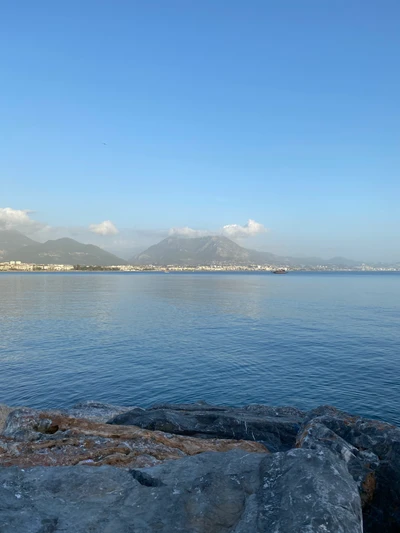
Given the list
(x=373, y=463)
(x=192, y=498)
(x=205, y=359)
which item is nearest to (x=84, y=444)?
(x=192, y=498)

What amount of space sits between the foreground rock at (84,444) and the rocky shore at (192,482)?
3cm

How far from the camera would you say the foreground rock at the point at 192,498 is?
702cm

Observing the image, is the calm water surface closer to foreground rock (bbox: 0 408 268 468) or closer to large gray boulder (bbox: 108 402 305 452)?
large gray boulder (bbox: 108 402 305 452)

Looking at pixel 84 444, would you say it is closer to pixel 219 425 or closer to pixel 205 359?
pixel 219 425

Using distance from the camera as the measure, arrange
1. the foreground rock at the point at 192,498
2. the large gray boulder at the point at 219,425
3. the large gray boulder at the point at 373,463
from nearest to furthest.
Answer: the foreground rock at the point at 192,498, the large gray boulder at the point at 373,463, the large gray boulder at the point at 219,425

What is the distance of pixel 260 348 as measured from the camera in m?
48.2

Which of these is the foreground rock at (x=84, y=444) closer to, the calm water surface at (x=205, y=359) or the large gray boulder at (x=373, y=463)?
the large gray boulder at (x=373, y=463)

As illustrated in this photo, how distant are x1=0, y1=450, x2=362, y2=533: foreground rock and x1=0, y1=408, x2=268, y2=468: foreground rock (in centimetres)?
123

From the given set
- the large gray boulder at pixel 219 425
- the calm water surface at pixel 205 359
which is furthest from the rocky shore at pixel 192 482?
the calm water surface at pixel 205 359

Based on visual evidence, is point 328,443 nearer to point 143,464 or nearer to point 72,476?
point 143,464

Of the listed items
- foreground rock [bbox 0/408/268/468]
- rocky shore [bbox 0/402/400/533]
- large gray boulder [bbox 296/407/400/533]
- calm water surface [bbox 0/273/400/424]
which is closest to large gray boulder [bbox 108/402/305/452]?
foreground rock [bbox 0/408/268/468]

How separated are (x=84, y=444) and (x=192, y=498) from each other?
188 inches

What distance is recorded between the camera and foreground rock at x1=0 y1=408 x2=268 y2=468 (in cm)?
1050

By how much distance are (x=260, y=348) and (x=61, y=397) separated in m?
25.8
